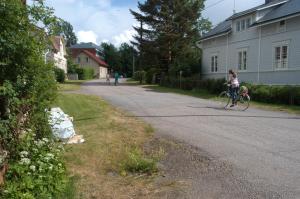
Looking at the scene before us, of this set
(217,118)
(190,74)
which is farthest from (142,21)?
(217,118)

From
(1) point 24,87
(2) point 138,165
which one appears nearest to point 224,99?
(2) point 138,165

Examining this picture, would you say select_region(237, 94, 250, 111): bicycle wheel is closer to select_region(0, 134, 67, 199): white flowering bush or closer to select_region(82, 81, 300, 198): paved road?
select_region(82, 81, 300, 198): paved road

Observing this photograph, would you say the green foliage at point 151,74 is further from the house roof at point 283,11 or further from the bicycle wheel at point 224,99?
the bicycle wheel at point 224,99

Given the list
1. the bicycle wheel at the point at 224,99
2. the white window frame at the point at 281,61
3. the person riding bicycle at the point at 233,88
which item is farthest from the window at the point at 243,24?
the person riding bicycle at the point at 233,88

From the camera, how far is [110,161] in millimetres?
7758

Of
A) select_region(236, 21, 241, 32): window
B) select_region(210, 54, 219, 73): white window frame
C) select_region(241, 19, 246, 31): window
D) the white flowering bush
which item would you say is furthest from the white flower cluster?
select_region(210, 54, 219, 73): white window frame

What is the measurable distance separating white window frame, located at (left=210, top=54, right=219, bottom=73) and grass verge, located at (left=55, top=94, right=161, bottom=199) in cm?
2619

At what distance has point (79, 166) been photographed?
7363 millimetres

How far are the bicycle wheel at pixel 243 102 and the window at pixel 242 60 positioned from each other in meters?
12.7

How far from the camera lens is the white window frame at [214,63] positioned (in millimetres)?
37750

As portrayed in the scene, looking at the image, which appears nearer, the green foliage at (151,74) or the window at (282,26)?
the window at (282,26)

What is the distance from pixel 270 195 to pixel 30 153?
3.56 meters

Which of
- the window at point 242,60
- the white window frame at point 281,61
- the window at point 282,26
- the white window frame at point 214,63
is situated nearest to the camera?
the white window frame at point 281,61

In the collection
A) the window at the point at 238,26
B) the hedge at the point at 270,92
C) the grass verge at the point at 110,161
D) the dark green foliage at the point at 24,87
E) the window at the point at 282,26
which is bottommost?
the grass verge at the point at 110,161
